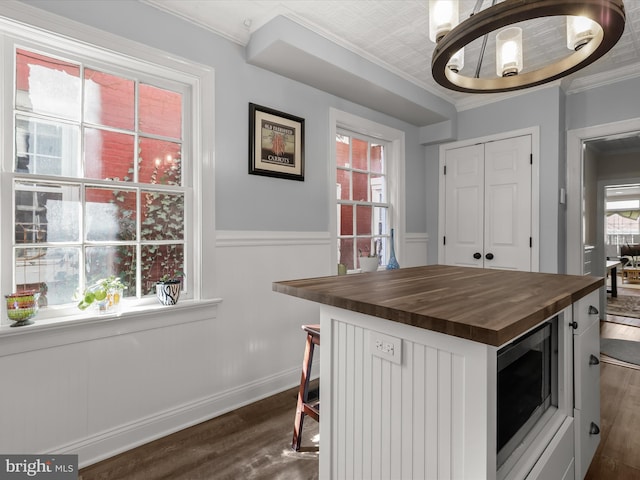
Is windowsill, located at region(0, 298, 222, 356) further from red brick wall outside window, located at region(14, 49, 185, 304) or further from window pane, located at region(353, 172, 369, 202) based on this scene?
window pane, located at region(353, 172, 369, 202)

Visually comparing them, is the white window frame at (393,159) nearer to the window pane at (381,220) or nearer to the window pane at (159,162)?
the window pane at (381,220)

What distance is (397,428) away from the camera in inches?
43.5

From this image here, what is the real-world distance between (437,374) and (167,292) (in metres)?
1.70

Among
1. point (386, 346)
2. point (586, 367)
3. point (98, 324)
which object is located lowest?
point (586, 367)

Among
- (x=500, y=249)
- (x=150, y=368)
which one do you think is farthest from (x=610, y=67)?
(x=150, y=368)

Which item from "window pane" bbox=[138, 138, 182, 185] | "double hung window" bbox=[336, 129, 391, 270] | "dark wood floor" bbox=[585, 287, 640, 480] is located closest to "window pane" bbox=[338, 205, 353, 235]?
"double hung window" bbox=[336, 129, 391, 270]

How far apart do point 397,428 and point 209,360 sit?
158cm

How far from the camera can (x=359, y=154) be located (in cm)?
356

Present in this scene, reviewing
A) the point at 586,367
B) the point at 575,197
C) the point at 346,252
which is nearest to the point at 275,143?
the point at 346,252

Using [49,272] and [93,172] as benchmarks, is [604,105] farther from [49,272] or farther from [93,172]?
[49,272]

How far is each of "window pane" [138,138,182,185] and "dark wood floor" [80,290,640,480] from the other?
1.58 m

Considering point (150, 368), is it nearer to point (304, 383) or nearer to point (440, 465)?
point (304, 383)

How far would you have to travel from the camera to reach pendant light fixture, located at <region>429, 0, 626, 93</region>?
109 cm

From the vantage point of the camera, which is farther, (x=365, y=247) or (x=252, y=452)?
(x=365, y=247)
